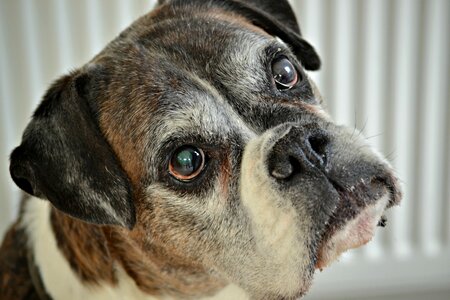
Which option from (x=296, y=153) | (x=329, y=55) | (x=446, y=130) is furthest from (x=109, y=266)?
(x=446, y=130)

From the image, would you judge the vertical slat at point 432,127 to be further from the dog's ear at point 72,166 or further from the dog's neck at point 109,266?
the dog's ear at point 72,166

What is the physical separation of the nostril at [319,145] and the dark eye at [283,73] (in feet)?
0.85

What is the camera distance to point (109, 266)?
6.22ft

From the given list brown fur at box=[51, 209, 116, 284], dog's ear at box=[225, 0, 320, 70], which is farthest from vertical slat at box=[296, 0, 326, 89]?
brown fur at box=[51, 209, 116, 284]

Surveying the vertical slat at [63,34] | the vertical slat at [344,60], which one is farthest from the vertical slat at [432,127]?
the vertical slat at [63,34]

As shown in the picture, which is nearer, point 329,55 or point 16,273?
point 16,273

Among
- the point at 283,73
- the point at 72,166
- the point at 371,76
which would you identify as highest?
the point at 283,73

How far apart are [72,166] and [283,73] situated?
1.88 ft

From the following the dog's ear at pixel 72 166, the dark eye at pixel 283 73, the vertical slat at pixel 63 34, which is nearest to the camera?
the dog's ear at pixel 72 166

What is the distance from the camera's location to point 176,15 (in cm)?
198

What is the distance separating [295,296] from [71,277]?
618 mm

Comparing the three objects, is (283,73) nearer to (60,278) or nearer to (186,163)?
(186,163)

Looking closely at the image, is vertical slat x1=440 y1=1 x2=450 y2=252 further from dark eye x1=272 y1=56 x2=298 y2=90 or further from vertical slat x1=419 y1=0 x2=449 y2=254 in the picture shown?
dark eye x1=272 y1=56 x2=298 y2=90

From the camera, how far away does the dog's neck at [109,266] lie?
1873 millimetres
